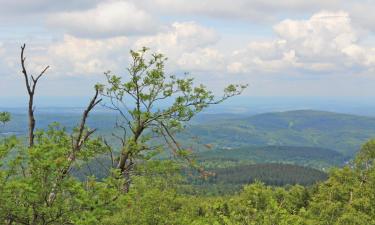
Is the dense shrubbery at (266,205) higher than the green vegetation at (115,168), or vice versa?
the green vegetation at (115,168)

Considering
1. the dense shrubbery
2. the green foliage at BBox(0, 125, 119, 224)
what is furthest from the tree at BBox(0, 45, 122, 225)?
the dense shrubbery

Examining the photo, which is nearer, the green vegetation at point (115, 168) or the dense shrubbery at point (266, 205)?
the green vegetation at point (115, 168)

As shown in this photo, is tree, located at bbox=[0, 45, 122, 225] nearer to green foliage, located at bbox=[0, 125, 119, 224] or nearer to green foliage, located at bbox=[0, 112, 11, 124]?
green foliage, located at bbox=[0, 125, 119, 224]

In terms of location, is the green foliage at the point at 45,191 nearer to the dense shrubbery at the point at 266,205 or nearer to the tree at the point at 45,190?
the tree at the point at 45,190

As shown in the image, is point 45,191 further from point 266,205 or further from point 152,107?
point 266,205

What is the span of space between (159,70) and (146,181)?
699 centimetres

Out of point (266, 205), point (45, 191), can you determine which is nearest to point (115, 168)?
point (45, 191)

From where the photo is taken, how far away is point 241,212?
3156 cm

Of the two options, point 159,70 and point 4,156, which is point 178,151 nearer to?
point 159,70

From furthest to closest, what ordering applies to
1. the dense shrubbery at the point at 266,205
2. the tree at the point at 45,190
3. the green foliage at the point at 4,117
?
1. the dense shrubbery at the point at 266,205
2. the green foliage at the point at 4,117
3. the tree at the point at 45,190

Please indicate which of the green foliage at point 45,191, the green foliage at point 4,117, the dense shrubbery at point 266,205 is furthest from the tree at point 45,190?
the green foliage at point 4,117

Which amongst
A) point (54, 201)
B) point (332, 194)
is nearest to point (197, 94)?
point (54, 201)

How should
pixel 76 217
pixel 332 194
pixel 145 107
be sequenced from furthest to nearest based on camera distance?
pixel 332 194
pixel 145 107
pixel 76 217

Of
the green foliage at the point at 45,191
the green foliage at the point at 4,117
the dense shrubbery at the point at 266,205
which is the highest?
the green foliage at the point at 4,117
